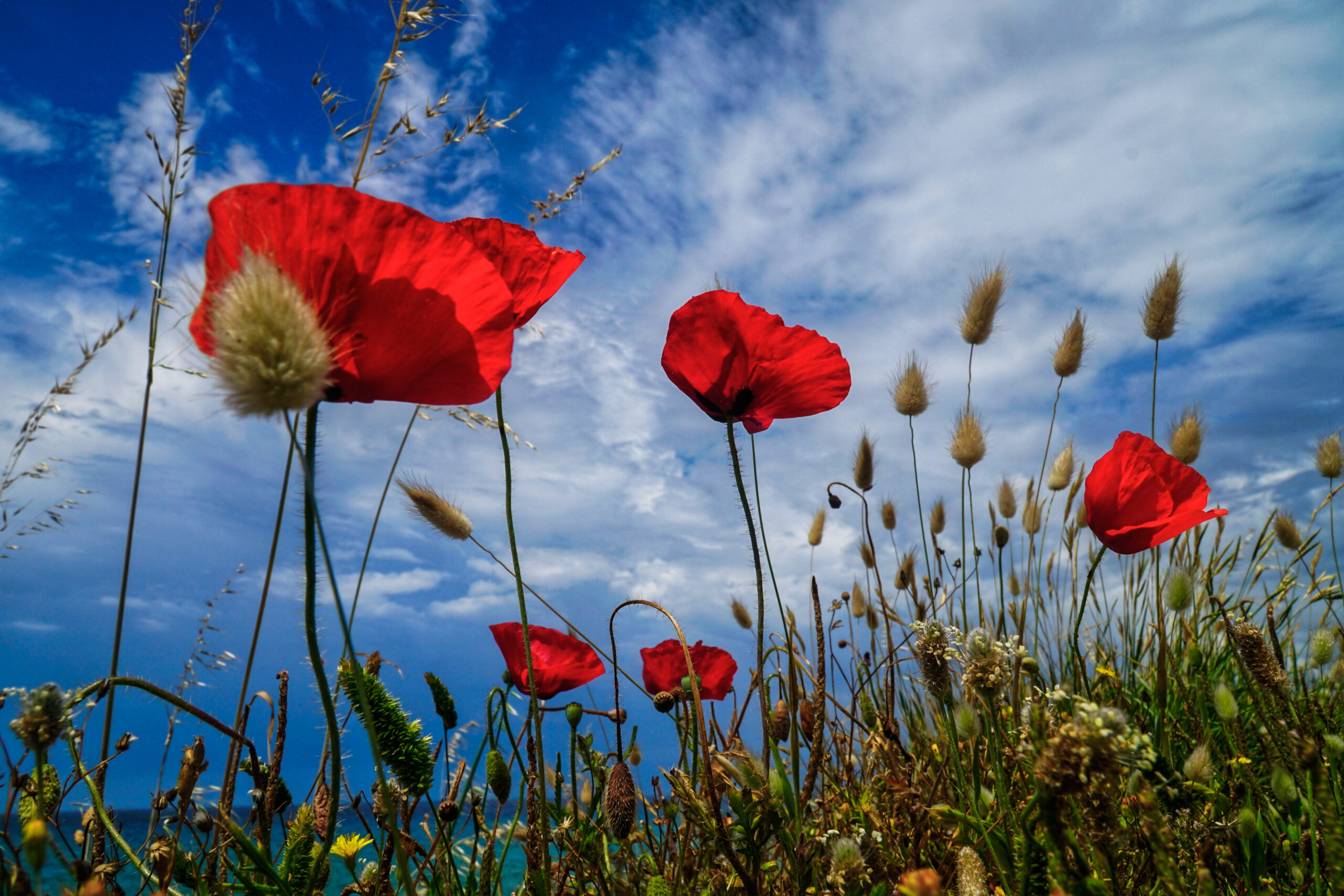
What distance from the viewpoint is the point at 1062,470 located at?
344 centimetres

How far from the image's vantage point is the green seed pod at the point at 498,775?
50.8 inches

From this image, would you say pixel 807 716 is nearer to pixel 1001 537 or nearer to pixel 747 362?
pixel 747 362

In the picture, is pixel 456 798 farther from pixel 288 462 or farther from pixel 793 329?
pixel 793 329

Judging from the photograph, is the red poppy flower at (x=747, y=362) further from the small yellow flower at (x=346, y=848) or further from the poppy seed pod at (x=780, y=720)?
the small yellow flower at (x=346, y=848)

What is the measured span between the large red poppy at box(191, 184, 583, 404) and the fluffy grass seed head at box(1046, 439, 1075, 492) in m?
3.24

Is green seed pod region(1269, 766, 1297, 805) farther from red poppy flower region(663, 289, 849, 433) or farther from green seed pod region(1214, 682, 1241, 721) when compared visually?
red poppy flower region(663, 289, 849, 433)

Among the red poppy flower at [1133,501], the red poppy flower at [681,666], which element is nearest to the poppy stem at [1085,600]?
the red poppy flower at [1133,501]

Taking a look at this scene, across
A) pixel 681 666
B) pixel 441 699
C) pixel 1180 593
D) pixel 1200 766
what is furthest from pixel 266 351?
pixel 1180 593

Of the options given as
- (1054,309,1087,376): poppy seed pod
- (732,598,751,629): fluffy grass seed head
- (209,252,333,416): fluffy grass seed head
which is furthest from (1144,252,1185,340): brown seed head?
(209,252,333,416): fluffy grass seed head

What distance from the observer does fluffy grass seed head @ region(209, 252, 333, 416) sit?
2.02 ft

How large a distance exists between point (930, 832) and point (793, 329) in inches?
44.3

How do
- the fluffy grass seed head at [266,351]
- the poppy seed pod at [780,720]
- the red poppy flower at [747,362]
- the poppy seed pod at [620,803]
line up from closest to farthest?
the fluffy grass seed head at [266,351]
the poppy seed pod at [620,803]
the red poppy flower at [747,362]
the poppy seed pod at [780,720]

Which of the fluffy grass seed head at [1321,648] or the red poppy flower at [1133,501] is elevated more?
the red poppy flower at [1133,501]

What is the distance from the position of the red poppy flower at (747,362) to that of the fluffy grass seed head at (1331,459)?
3.56 m
